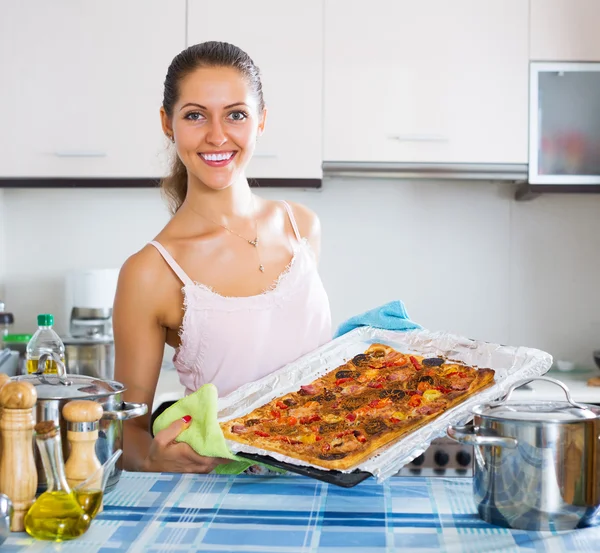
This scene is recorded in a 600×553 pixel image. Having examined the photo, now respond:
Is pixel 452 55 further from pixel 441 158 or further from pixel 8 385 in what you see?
pixel 8 385

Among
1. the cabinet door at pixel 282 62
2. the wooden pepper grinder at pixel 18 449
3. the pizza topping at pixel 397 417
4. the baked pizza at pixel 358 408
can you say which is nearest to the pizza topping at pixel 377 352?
the baked pizza at pixel 358 408

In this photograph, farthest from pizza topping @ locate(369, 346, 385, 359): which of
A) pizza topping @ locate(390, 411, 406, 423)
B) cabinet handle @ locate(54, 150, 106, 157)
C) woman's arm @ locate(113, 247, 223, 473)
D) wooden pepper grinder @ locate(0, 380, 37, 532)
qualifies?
cabinet handle @ locate(54, 150, 106, 157)

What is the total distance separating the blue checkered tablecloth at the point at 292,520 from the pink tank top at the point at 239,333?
16.8 inches

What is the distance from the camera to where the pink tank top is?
5.27 ft

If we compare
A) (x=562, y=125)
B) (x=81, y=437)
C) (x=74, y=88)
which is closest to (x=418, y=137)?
(x=562, y=125)

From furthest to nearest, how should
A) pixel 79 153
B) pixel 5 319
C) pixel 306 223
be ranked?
pixel 79 153, pixel 5 319, pixel 306 223

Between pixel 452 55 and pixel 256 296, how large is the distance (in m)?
1.38

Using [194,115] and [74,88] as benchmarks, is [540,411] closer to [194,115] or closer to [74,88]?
[194,115]

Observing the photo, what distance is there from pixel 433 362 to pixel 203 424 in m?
0.43

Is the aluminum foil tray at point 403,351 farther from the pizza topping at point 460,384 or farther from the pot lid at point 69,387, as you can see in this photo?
the pot lid at point 69,387

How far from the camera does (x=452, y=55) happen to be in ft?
8.62

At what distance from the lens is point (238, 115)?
1.60 metres

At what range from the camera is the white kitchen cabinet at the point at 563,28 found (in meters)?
2.63

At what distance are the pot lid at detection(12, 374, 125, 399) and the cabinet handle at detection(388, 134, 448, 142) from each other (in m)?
1.72
